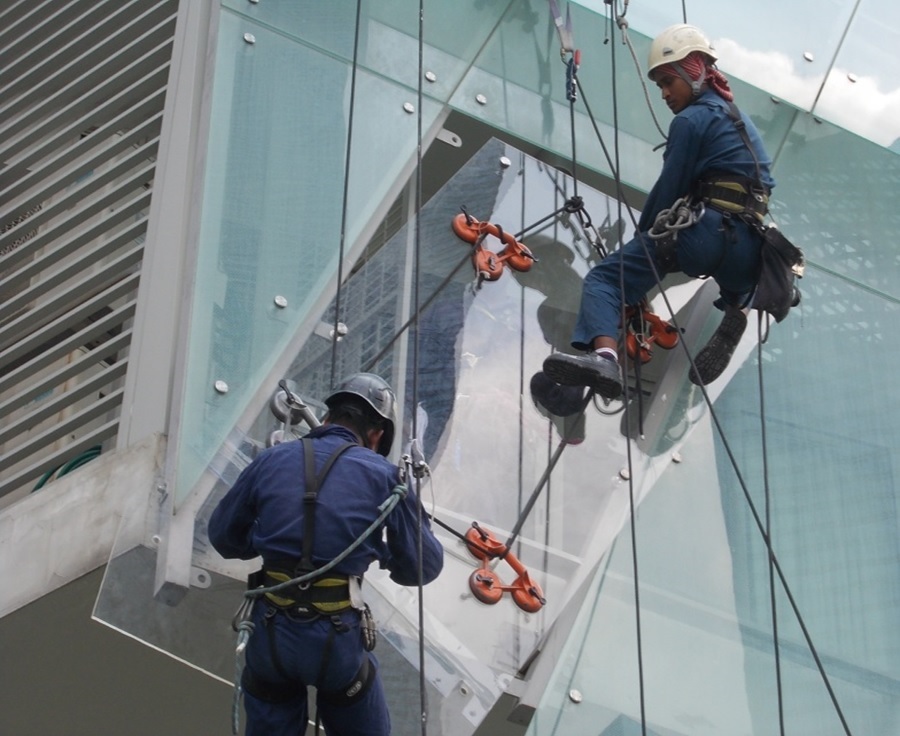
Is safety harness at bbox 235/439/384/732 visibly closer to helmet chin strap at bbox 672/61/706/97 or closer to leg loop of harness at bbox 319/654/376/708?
leg loop of harness at bbox 319/654/376/708

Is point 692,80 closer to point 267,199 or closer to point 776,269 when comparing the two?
point 776,269

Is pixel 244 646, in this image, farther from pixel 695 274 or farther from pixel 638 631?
pixel 695 274

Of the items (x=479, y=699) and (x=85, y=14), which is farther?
(x=85, y=14)

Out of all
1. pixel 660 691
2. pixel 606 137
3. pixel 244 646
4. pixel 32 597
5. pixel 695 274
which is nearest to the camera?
pixel 244 646

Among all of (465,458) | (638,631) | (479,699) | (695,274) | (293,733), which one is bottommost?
(293,733)

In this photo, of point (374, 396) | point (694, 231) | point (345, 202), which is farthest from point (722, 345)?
point (374, 396)

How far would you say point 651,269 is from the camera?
679 centimetres

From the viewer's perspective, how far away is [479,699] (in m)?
6.08

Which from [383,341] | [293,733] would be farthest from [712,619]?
[293,733]

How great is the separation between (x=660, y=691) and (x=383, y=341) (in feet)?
5.66

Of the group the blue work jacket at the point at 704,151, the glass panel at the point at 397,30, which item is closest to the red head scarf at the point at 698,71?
the blue work jacket at the point at 704,151

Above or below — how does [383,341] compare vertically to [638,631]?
above

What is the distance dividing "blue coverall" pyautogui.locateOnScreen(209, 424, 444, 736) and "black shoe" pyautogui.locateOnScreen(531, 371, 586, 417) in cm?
195

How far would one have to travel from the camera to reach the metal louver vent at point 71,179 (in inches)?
269
